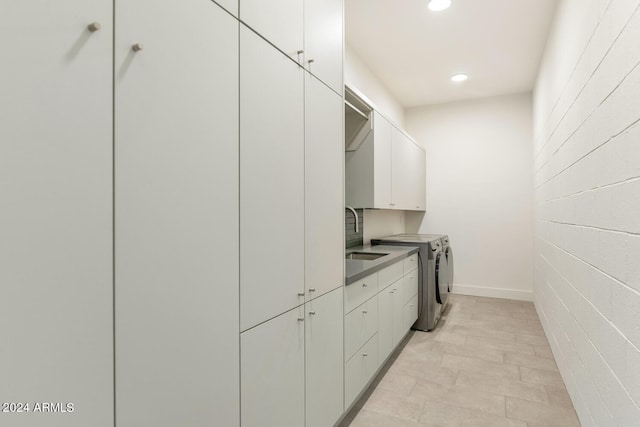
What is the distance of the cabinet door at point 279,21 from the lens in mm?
1234

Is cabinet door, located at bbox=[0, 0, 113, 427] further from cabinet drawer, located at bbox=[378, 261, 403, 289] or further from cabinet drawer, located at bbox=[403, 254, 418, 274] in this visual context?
cabinet drawer, located at bbox=[403, 254, 418, 274]

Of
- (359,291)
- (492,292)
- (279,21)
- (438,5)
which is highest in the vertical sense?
(438,5)

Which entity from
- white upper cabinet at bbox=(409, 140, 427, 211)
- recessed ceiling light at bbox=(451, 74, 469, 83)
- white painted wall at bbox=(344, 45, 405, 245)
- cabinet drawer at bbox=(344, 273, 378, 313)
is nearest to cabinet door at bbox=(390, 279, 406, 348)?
cabinet drawer at bbox=(344, 273, 378, 313)

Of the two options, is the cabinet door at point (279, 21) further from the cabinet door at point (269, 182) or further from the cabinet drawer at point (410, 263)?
the cabinet drawer at point (410, 263)

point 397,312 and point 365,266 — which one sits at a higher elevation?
point 365,266

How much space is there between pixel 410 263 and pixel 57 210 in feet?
9.93

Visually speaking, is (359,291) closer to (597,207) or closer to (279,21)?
(597,207)

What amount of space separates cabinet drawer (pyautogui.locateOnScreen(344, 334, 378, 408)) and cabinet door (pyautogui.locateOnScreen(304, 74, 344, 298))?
1.79ft

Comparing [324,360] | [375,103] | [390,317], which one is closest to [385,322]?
[390,317]

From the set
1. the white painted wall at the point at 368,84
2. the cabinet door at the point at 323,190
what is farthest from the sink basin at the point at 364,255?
the white painted wall at the point at 368,84

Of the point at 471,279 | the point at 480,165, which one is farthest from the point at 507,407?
the point at 480,165

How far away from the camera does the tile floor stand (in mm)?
2098

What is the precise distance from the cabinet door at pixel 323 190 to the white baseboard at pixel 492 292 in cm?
382

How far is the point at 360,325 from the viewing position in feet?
7.17
